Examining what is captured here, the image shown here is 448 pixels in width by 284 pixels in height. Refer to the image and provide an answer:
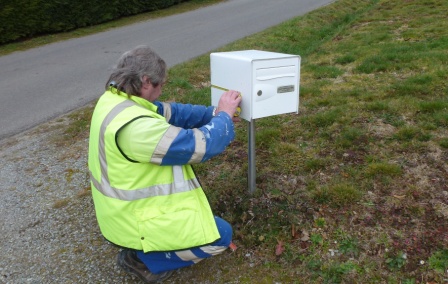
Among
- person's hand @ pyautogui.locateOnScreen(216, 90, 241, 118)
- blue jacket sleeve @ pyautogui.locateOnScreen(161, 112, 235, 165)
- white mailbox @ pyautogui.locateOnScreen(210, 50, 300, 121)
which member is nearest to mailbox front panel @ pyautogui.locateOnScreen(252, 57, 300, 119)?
white mailbox @ pyautogui.locateOnScreen(210, 50, 300, 121)

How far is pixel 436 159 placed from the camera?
3.64 m

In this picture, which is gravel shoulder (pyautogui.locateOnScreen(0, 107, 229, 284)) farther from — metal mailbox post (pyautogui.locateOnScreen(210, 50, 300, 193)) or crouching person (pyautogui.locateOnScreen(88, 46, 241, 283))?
metal mailbox post (pyautogui.locateOnScreen(210, 50, 300, 193))

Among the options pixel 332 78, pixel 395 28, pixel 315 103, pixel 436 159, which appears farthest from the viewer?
pixel 395 28

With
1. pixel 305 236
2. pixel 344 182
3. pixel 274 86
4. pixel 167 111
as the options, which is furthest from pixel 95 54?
pixel 305 236

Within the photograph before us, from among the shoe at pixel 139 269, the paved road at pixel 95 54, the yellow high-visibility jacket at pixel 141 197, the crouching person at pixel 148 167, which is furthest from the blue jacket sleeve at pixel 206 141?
the paved road at pixel 95 54

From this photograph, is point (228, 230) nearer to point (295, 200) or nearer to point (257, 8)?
point (295, 200)

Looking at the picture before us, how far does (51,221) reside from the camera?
11.5 ft

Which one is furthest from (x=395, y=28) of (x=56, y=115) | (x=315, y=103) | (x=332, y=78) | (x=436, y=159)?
(x=56, y=115)

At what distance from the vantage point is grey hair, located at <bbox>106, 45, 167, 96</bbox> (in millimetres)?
2342

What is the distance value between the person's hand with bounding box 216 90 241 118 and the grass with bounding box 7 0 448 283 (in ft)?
3.25

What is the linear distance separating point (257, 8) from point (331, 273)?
51.6 ft

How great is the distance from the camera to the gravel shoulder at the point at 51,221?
2.92 meters

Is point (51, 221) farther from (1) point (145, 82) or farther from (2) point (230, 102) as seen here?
(2) point (230, 102)

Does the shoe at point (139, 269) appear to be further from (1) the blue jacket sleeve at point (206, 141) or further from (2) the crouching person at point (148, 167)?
(1) the blue jacket sleeve at point (206, 141)
